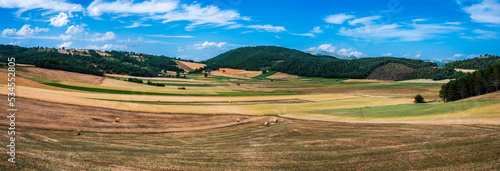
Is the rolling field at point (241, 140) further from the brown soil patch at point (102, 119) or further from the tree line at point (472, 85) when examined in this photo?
the tree line at point (472, 85)

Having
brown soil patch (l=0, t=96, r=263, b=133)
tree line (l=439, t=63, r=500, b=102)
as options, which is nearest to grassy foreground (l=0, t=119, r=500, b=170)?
brown soil patch (l=0, t=96, r=263, b=133)

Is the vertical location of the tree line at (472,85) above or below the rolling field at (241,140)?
above

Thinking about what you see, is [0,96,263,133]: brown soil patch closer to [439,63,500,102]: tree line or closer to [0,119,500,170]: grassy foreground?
[0,119,500,170]: grassy foreground

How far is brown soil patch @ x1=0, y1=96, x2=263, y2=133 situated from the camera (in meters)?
29.0

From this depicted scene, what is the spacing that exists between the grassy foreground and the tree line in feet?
127

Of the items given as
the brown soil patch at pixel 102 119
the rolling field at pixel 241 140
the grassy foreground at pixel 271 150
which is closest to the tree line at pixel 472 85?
the rolling field at pixel 241 140

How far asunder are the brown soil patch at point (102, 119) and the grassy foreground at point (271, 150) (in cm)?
239

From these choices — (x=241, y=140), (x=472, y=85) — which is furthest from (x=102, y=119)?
(x=472, y=85)

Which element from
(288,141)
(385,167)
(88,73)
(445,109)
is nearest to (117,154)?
(288,141)

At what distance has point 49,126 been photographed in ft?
90.9

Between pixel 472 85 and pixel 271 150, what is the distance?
60.5 meters

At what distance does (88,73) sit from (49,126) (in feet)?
300

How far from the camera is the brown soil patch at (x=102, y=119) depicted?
29.0m

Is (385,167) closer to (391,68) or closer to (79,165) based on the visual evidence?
(79,165)
